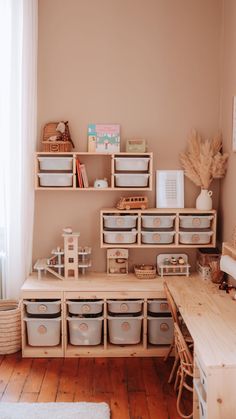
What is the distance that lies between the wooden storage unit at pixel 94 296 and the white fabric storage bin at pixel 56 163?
2.90 ft

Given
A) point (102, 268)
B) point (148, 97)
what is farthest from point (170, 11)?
point (102, 268)

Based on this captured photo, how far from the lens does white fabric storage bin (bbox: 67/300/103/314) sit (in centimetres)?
346

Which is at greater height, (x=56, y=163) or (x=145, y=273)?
(x=56, y=163)

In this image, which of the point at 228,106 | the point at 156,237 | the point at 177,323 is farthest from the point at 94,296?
the point at 228,106

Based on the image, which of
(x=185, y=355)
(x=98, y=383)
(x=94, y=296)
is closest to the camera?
(x=185, y=355)

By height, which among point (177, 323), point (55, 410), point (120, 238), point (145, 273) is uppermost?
point (120, 238)

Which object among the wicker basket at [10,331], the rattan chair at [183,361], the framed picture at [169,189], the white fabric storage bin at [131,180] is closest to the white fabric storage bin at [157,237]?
the framed picture at [169,189]

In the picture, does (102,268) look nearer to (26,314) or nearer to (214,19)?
(26,314)

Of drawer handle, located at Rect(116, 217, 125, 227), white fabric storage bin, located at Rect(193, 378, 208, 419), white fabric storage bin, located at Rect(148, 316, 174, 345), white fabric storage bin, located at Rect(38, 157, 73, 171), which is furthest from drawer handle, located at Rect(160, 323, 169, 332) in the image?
white fabric storage bin, located at Rect(38, 157, 73, 171)

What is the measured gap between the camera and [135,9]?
12.1ft

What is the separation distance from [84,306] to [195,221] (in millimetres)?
1088

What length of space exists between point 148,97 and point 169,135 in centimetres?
35

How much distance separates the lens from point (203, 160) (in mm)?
3648

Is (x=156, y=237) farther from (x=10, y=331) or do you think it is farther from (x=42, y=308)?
(x=10, y=331)
